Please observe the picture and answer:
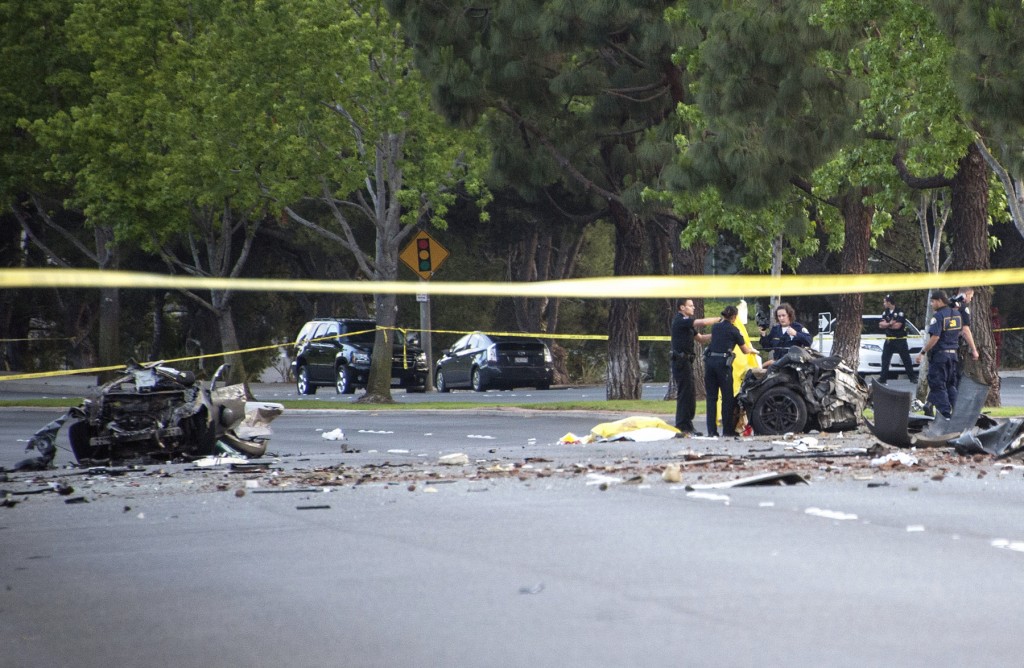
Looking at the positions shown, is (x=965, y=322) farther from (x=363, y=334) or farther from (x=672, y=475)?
(x=363, y=334)

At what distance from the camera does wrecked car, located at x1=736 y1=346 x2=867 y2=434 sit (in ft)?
63.1

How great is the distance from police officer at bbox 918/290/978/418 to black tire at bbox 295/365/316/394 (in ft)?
72.6

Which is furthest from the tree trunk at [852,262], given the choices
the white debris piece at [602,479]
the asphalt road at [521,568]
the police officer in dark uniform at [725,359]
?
the white debris piece at [602,479]

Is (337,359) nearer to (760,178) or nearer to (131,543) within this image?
(760,178)

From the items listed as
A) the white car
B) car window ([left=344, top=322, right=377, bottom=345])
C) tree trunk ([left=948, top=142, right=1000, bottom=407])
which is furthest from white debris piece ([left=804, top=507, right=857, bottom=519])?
car window ([left=344, top=322, right=377, bottom=345])

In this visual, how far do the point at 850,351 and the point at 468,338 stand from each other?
12.2 m

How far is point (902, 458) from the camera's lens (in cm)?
1475

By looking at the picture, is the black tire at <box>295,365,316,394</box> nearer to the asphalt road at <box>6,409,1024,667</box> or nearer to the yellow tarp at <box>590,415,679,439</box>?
the yellow tarp at <box>590,415,679,439</box>

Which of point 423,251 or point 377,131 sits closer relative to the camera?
point 377,131

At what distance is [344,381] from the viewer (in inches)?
1561

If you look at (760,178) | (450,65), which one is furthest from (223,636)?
(450,65)

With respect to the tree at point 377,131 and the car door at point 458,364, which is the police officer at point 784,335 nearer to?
the tree at point 377,131

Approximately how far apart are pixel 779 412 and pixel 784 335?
1.81 m

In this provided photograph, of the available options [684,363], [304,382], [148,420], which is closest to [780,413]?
[684,363]
